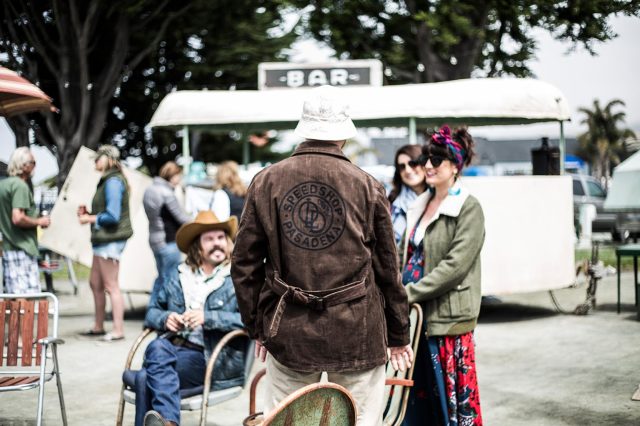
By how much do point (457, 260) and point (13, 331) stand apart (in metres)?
2.79

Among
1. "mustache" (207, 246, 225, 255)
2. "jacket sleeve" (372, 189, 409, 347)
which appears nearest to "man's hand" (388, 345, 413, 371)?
"jacket sleeve" (372, 189, 409, 347)

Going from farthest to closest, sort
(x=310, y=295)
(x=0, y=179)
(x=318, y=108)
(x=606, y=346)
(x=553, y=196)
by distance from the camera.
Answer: (x=553, y=196)
(x=0, y=179)
(x=606, y=346)
(x=318, y=108)
(x=310, y=295)

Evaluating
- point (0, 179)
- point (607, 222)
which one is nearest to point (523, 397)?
point (0, 179)

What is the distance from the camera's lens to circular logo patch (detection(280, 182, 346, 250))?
3277mm

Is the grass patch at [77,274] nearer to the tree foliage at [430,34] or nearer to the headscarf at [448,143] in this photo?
the tree foliage at [430,34]

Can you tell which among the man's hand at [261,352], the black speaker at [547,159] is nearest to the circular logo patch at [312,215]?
the man's hand at [261,352]

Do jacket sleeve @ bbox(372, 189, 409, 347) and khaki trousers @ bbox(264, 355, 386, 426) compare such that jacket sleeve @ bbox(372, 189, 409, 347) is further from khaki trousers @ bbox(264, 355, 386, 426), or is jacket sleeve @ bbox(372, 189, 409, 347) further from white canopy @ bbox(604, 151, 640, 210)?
white canopy @ bbox(604, 151, 640, 210)

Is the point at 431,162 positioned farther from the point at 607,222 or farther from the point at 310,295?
A: the point at 607,222

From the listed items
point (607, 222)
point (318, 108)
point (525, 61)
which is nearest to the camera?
point (318, 108)

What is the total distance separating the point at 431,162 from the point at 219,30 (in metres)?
22.0

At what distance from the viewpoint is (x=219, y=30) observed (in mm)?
25703

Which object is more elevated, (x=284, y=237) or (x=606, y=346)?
(x=284, y=237)

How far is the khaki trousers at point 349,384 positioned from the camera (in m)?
3.40

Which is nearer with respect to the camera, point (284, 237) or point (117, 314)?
point (284, 237)
